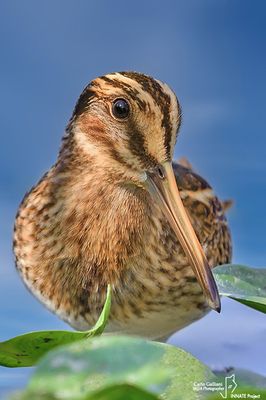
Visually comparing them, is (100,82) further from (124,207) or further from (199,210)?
(199,210)

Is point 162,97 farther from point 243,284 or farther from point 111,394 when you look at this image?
point 111,394

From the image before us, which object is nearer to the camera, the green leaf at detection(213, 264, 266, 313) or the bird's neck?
the green leaf at detection(213, 264, 266, 313)

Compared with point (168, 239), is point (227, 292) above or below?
below

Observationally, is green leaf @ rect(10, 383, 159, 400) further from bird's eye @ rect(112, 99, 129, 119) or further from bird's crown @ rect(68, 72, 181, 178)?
bird's eye @ rect(112, 99, 129, 119)

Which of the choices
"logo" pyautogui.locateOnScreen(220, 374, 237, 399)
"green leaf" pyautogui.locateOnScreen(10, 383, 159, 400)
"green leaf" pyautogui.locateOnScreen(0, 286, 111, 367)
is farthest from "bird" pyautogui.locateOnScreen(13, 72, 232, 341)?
"green leaf" pyautogui.locateOnScreen(10, 383, 159, 400)

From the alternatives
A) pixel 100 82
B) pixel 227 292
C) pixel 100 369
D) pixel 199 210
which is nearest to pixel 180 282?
pixel 199 210

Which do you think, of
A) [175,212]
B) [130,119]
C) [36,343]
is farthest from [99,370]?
[130,119]
